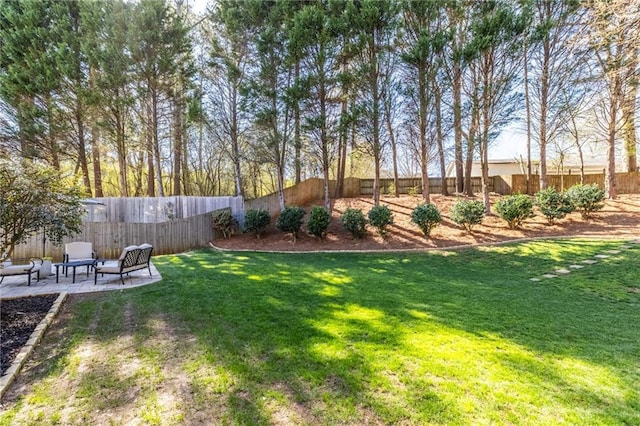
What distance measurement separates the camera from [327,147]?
1203 centimetres

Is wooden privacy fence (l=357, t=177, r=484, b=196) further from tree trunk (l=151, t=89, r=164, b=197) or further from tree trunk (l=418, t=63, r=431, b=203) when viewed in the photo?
tree trunk (l=151, t=89, r=164, b=197)

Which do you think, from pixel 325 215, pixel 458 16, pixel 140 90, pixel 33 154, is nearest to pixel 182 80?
pixel 140 90

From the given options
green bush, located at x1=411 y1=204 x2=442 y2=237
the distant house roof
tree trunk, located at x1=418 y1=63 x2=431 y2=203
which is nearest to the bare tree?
tree trunk, located at x1=418 y1=63 x2=431 y2=203

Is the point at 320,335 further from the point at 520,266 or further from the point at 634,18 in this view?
the point at 634,18

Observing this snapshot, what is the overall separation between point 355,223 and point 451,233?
305cm

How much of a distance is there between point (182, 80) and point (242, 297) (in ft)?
37.5

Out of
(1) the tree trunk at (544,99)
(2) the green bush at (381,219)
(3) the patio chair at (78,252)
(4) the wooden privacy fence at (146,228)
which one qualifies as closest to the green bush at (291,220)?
(4) the wooden privacy fence at (146,228)

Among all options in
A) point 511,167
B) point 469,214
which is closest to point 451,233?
point 469,214

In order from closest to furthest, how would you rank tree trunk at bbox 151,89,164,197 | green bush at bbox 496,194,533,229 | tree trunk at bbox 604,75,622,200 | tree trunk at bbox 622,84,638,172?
green bush at bbox 496,194,533,229 → tree trunk at bbox 622,84,638,172 → tree trunk at bbox 604,75,622,200 → tree trunk at bbox 151,89,164,197

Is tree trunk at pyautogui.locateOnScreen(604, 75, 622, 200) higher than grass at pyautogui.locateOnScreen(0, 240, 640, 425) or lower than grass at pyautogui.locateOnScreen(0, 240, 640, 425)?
higher

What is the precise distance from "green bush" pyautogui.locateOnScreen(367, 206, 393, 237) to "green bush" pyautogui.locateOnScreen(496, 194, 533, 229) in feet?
11.4

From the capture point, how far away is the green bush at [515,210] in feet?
31.5

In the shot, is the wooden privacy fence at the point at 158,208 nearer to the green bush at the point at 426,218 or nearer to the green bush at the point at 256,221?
the green bush at the point at 256,221

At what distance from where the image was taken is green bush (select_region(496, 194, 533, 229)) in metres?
9.59
